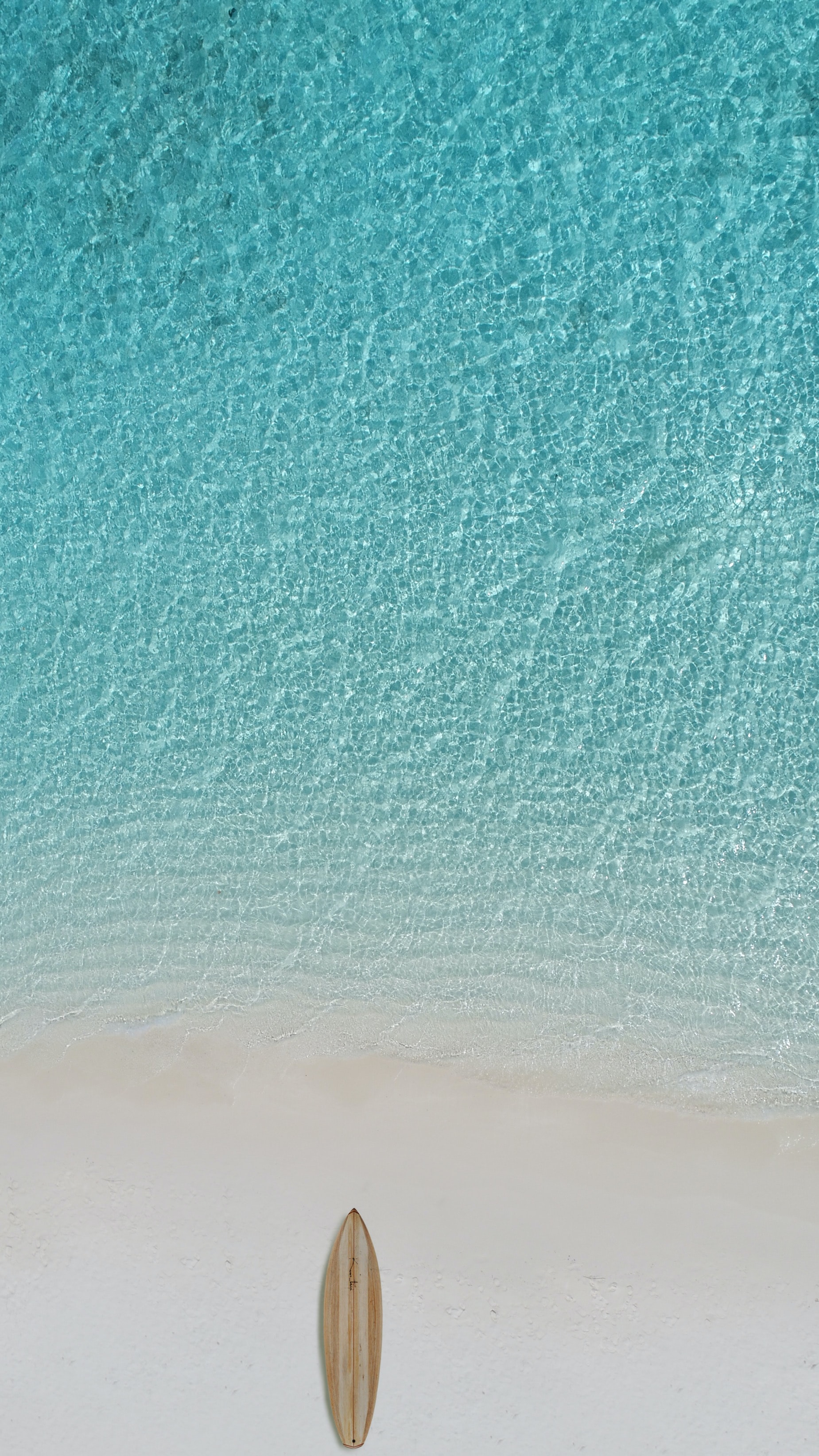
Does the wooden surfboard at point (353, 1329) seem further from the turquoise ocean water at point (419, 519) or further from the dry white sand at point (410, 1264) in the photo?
the turquoise ocean water at point (419, 519)

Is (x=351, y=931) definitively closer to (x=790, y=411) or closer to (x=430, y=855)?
(x=430, y=855)

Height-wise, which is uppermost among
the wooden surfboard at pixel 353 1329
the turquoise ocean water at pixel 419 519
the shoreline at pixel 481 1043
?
the turquoise ocean water at pixel 419 519

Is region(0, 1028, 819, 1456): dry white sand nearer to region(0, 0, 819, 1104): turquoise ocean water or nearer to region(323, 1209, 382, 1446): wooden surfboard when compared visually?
region(323, 1209, 382, 1446): wooden surfboard

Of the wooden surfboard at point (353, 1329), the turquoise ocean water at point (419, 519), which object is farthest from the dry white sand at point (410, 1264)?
the turquoise ocean water at point (419, 519)

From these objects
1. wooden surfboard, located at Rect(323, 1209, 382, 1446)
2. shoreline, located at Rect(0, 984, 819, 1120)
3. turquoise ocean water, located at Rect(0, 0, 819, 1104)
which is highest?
turquoise ocean water, located at Rect(0, 0, 819, 1104)

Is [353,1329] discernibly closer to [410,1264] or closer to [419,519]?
[410,1264]

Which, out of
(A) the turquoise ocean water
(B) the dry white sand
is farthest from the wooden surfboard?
(A) the turquoise ocean water

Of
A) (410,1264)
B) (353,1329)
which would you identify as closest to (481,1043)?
(410,1264)
